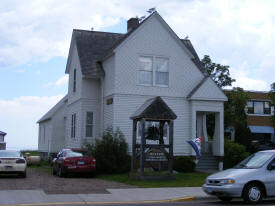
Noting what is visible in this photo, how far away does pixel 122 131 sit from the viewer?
24.5 metres

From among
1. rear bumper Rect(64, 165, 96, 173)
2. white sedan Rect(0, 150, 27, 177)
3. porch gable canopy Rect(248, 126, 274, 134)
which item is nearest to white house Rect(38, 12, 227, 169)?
rear bumper Rect(64, 165, 96, 173)

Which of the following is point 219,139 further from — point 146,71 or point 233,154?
point 146,71

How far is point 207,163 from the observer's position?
85.8 feet

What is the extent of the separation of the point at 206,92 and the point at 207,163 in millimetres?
4350

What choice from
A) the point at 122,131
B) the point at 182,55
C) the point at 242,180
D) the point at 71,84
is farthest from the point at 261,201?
the point at 71,84

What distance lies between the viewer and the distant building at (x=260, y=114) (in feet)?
168

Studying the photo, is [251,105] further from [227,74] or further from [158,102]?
[158,102]

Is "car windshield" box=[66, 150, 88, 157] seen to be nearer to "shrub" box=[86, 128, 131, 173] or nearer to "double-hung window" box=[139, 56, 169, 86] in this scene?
"shrub" box=[86, 128, 131, 173]

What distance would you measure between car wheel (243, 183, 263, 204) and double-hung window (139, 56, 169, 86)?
43.9 feet

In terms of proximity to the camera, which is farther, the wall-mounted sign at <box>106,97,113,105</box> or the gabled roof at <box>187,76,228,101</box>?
the gabled roof at <box>187,76,228,101</box>

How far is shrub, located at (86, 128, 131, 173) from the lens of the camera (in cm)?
2242

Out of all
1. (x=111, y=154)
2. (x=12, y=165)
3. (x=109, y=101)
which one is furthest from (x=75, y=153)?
(x=109, y=101)

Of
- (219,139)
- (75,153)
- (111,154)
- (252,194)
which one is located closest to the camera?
(252,194)

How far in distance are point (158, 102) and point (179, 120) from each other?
18.8ft
